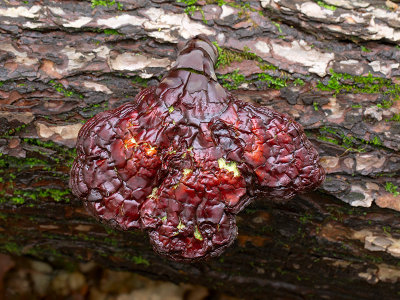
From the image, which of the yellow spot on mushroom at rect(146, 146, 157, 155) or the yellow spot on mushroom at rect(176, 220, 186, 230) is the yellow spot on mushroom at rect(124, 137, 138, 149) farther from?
the yellow spot on mushroom at rect(176, 220, 186, 230)

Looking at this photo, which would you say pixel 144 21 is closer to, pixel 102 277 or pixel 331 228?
pixel 331 228

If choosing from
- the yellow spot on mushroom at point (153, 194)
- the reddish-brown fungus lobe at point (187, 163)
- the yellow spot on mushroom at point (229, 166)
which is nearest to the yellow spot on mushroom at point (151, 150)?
the reddish-brown fungus lobe at point (187, 163)

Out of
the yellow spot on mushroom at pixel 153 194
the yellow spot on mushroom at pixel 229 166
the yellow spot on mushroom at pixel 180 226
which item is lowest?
the yellow spot on mushroom at pixel 180 226

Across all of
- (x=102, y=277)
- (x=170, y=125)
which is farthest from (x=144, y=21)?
(x=102, y=277)

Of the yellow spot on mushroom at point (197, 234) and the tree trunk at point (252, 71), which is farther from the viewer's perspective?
the tree trunk at point (252, 71)

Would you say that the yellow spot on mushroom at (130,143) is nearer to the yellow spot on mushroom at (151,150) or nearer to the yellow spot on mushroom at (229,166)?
the yellow spot on mushroom at (151,150)

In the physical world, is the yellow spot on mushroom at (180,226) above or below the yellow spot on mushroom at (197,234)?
above

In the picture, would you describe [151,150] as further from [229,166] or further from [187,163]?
[229,166]

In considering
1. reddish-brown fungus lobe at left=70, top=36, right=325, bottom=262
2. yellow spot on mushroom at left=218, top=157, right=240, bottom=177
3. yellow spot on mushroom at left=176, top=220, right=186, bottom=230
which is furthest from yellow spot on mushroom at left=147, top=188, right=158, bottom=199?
yellow spot on mushroom at left=218, top=157, right=240, bottom=177

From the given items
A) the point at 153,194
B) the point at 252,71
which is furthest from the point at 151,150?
the point at 252,71
